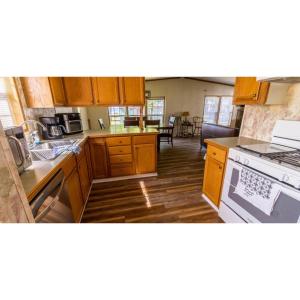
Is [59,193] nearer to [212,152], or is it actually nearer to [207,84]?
[212,152]

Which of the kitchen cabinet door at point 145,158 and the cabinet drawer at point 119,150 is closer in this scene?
the cabinet drawer at point 119,150

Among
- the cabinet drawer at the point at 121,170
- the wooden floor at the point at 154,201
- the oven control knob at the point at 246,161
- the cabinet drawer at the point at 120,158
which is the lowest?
the wooden floor at the point at 154,201

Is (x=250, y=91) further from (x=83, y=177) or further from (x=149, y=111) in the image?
(x=149, y=111)

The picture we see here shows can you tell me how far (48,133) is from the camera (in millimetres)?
2090

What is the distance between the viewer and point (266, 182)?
1177mm

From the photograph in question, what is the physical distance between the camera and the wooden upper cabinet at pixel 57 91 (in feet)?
6.45

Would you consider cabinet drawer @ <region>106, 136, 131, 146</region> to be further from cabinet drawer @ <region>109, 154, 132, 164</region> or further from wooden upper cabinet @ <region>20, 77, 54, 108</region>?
wooden upper cabinet @ <region>20, 77, 54, 108</region>

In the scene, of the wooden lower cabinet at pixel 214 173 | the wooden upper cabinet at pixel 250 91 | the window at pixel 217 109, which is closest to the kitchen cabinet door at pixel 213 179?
the wooden lower cabinet at pixel 214 173

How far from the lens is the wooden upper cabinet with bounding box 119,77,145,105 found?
2529 mm

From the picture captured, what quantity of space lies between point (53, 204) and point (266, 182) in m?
1.68

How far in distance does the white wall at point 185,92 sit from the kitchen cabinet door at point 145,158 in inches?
180

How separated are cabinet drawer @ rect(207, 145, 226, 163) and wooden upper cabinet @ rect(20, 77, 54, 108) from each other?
7.35 ft

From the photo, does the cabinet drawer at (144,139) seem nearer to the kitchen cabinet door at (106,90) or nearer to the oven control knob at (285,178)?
the kitchen cabinet door at (106,90)
